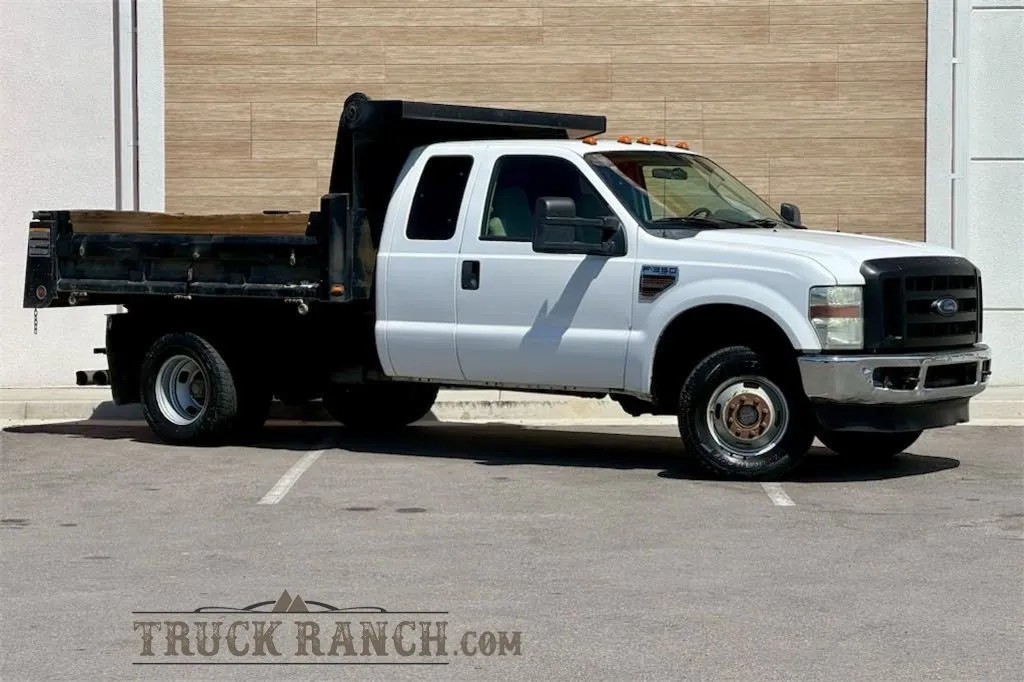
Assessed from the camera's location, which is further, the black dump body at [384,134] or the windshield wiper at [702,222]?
the black dump body at [384,134]

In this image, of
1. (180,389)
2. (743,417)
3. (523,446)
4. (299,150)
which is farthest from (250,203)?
(743,417)

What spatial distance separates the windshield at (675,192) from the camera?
11.6 m

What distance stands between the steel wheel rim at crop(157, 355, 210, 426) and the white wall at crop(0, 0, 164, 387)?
442 centimetres

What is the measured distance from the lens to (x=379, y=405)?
46.8 feet

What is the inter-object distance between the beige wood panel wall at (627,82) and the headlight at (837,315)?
6381 mm

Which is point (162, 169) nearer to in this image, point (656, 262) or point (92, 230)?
point (92, 230)

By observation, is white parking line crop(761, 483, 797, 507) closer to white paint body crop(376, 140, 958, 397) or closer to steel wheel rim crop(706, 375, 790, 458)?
steel wheel rim crop(706, 375, 790, 458)

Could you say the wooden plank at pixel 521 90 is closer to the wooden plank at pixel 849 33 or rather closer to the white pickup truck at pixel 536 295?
the wooden plank at pixel 849 33

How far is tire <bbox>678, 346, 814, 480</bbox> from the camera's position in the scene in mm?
10953

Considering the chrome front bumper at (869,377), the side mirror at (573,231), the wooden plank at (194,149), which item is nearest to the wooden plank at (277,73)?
the wooden plank at (194,149)

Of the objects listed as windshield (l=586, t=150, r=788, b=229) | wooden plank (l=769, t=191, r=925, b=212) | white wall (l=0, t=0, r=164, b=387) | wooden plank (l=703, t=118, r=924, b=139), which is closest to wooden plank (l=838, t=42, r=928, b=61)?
wooden plank (l=703, t=118, r=924, b=139)

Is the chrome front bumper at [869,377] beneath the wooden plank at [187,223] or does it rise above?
beneath

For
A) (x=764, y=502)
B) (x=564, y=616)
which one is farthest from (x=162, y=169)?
(x=564, y=616)

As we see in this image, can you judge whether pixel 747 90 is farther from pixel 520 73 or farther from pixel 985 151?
pixel 985 151
